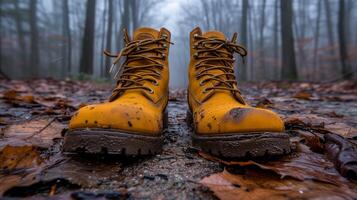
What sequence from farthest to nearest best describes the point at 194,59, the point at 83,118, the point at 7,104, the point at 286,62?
the point at 286,62
the point at 7,104
the point at 194,59
the point at 83,118

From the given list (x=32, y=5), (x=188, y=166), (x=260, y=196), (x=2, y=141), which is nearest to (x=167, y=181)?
(x=188, y=166)

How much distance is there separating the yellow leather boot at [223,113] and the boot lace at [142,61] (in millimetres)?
195

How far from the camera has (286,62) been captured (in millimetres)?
9383

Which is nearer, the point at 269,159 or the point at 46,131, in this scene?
the point at 269,159

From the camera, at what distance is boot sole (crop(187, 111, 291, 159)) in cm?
105

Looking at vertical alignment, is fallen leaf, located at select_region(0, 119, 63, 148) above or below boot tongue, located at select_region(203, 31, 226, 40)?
below

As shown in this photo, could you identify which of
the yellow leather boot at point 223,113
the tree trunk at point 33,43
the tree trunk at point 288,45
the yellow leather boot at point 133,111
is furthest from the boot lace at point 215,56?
the tree trunk at point 33,43

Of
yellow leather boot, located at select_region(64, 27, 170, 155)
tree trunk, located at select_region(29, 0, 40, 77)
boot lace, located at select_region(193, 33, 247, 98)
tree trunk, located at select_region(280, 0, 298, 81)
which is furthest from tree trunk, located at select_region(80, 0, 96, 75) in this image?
boot lace, located at select_region(193, 33, 247, 98)

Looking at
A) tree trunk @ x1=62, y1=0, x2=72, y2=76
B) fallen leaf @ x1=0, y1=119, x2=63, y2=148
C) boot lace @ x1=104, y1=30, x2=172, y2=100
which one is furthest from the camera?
tree trunk @ x1=62, y1=0, x2=72, y2=76

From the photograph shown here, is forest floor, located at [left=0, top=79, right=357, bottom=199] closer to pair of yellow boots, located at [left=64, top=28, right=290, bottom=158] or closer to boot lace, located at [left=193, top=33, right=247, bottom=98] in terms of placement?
pair of yellow boots, located at [left=64, top=28, right=290, bottom=158]

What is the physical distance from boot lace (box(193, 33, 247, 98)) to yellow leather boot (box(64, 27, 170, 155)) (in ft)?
0.59

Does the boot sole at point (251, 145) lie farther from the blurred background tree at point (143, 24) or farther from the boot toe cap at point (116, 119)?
the blurred background tree at point (143, 24)

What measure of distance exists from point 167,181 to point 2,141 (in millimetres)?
772

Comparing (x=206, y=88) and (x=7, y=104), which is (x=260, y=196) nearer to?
(x=206, y=88)
